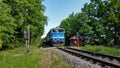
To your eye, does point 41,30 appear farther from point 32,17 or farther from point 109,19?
point 109,19

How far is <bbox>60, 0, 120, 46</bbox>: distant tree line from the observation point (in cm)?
5723

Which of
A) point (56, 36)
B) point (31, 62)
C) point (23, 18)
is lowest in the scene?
point (31, 62)

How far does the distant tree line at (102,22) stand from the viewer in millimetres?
57231

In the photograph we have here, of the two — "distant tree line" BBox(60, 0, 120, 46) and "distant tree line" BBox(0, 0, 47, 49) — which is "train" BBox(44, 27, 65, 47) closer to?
"distant tree line" BBox(0, 0, 47, 49)

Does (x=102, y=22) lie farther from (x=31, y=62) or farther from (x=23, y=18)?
(x=31, y=62)

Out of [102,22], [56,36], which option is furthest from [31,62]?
[102,22]

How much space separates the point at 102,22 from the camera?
59.7 metres

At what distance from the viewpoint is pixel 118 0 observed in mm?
56406

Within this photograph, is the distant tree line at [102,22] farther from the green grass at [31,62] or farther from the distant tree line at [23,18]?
the green grass at [31,62]

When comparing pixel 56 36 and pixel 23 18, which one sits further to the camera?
pixel 56 36

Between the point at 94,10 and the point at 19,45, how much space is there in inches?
943

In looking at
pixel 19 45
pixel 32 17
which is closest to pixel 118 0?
pixel 32 17

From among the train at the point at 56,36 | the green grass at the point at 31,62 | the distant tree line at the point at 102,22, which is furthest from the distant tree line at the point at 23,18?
the green grass at the point at 31,62

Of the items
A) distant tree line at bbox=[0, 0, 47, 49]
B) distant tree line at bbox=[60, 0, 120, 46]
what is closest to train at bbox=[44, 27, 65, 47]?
distant tree line at bbox=[0, 0, 47, 49]
